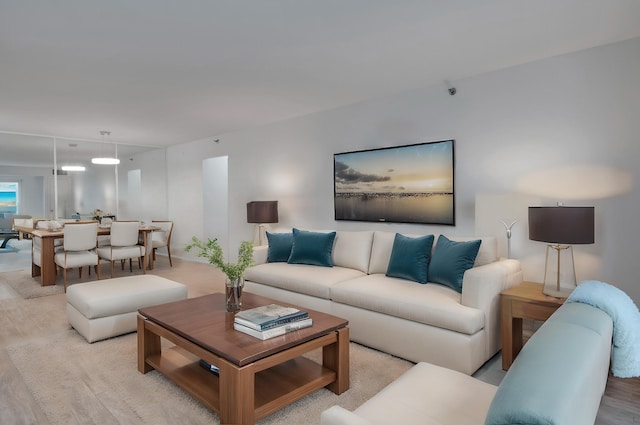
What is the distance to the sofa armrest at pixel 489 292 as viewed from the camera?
263cm

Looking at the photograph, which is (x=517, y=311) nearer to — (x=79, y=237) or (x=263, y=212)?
(x=263, y=212)

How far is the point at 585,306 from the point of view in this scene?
1384 mm

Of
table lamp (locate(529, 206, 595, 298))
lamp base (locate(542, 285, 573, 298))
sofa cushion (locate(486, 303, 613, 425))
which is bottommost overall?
lamp base (locate(542, 285, 573, 298))

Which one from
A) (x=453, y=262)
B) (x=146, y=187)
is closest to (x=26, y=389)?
(x=453, y=262)

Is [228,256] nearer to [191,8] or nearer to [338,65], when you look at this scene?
[338,65]

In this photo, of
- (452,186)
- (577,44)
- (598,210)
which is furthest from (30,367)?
(577,44)

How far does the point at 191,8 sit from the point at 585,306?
2.57 m

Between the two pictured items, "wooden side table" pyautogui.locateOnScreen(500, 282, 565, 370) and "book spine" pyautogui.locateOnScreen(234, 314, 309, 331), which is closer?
"book spine" pyautogui.locateOnScreen(234, 314, 309, 331)

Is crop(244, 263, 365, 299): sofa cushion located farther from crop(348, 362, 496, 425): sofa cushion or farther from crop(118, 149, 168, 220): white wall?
crop(118, 149, 168, 220): white wall

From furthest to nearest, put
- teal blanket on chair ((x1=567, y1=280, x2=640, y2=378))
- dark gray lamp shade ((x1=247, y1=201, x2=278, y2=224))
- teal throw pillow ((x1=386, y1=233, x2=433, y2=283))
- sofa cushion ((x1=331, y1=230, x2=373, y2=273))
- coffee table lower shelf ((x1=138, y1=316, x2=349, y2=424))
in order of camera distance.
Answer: dark gray lamp shade ((x1=247, y1=201, x2=278, y2=224)), sofa cushion ((x1=331, y1=230, x2=373, y2=273)), teal throw pillow ((x1=386, y1=233, x2=433, y2=283)), coffee table lower shelf ((x1=138, y1=316, x2=349, y2=424)), teal blanket on chair ((x1=567, y1=280, x2=640, y2=378))

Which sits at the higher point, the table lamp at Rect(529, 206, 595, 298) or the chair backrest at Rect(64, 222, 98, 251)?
the table lamp at Rect(529, 206, 595, 298)

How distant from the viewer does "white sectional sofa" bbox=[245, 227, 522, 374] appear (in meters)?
2.60

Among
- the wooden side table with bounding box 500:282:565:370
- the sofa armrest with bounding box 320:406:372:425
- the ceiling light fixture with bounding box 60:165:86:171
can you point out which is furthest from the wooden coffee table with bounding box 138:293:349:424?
the ceiling light fixture with bounding box 60:165:86:171

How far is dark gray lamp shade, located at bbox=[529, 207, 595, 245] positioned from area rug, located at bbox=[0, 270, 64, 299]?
5.58 m
